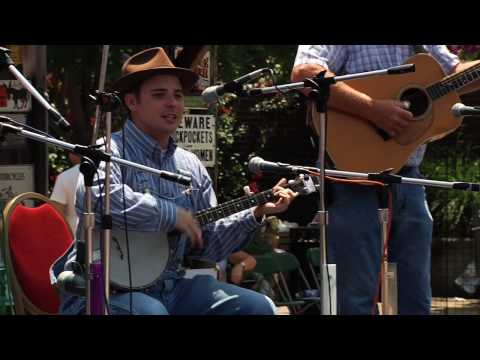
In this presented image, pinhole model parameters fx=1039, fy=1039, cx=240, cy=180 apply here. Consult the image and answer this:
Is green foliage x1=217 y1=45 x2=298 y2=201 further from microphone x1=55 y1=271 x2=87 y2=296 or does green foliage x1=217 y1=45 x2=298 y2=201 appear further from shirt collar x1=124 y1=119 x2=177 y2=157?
microphone x1=55 y1=271 x2=87 y2=296

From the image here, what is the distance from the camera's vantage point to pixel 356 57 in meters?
4.84

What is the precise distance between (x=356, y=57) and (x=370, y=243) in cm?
87

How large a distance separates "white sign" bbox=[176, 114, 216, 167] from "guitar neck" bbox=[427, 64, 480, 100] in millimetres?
1974

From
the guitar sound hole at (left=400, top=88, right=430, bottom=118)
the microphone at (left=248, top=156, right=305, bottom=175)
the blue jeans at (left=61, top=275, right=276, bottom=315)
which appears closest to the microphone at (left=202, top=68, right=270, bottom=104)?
the microphone at (left=248, top=156, right=305, bottom=175)

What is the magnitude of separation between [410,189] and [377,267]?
0.39m

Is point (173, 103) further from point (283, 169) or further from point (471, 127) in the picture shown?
point (471, 127)

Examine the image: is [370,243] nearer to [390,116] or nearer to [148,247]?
[390,116]

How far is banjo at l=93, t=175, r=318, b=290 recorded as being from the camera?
429cm

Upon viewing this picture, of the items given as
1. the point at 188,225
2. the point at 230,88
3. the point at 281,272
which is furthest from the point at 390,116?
the point at 281,272

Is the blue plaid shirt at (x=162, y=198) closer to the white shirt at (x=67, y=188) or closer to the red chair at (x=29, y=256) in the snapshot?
the red chair at (x=29, y=256)

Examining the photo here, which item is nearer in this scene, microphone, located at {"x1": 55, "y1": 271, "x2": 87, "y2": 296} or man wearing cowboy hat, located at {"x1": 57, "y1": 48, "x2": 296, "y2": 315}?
microphone, located at {"x1": 55, "y1": 271, "x2": 87, "y2": 296}
